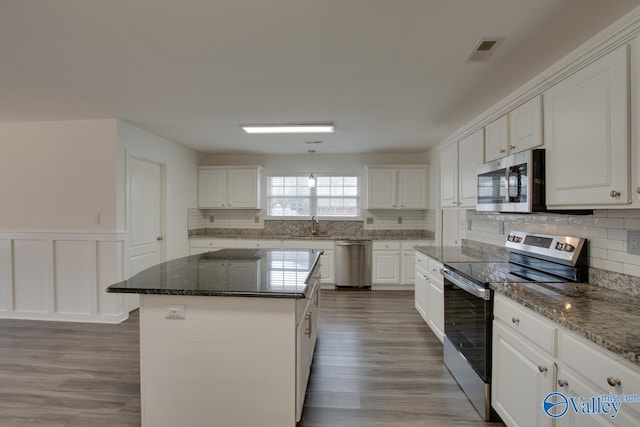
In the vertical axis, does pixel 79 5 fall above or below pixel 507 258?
above

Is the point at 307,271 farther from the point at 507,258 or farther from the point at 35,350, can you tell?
the point at 35,350

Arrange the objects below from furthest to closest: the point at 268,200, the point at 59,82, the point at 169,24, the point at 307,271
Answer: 1. the point at 268,200
2. the point at 59,82
3. the point at 307,271
4. the point at 169,24

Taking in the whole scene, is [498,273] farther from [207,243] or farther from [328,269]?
[207,243]

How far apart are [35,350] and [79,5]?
300cm

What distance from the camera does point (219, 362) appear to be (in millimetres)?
1688

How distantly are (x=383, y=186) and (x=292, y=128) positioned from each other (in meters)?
2.18

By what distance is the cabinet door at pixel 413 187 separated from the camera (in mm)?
5156

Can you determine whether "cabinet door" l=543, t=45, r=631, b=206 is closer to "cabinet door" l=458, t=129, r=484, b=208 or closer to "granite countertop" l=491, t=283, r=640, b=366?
"granite countertop" l=491, t=283, r=640, b=366

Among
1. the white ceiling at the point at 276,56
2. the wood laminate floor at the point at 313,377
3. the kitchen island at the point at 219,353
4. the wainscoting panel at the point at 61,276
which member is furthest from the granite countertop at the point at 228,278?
the wainscoting panel at the point at 61,276

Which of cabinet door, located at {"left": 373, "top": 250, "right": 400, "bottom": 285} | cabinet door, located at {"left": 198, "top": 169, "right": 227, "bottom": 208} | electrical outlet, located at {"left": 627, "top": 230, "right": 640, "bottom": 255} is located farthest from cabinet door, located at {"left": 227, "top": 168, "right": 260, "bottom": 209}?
electrical outlet, located at {"left": 627, "top": 230, "right": 640, "bottom": 255}

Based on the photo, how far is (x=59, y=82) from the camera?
8.11 ft

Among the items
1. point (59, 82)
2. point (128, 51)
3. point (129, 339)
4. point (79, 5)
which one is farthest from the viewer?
point (129, 339)

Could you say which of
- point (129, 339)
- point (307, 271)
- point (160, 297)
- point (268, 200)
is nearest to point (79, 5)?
point (160, 297)

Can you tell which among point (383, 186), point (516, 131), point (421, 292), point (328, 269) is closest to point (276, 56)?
point (516, 131)
